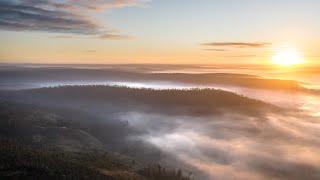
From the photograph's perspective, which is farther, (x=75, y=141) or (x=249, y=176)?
(x=249, y=176)

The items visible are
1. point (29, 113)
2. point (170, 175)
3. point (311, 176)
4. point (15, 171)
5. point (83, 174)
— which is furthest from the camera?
point (311, 176)

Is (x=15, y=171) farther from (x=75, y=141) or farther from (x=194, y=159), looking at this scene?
(x=194, y=159)

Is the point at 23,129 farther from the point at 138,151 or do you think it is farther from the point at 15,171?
the point at 15,171

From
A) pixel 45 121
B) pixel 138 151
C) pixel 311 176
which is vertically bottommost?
pixel 311 176

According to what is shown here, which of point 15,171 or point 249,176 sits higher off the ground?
point 15,171

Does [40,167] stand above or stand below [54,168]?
above

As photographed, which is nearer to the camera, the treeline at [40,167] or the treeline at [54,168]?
the treeline at [40,167]

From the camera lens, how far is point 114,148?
167 meters

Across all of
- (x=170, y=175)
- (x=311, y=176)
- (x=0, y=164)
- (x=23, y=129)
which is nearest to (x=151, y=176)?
(x=170, y=175)

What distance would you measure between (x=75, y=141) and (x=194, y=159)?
81508mm

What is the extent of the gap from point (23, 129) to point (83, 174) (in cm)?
7319

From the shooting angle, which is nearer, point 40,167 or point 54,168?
point 40,167

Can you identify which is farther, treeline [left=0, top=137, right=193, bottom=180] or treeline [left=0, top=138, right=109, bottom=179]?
treeline [left=0, top=137, right=193, bottom=180]

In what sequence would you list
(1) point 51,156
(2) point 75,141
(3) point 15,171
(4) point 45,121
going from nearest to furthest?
(3) point 15,171, (1) point 51,156, (2) point 75,141, (4) point 45,121
